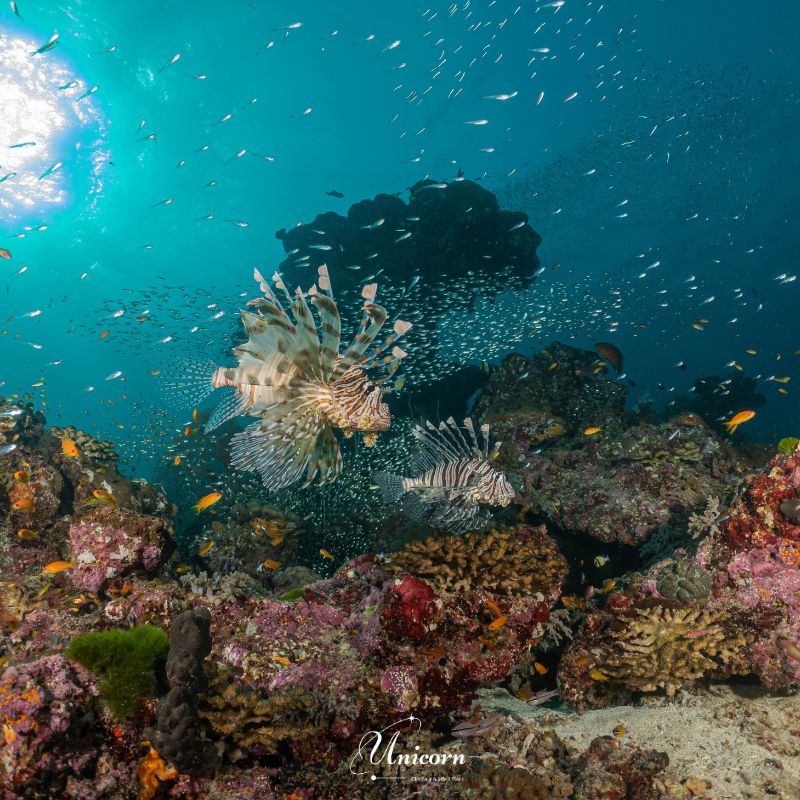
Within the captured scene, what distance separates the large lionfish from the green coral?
1339mm

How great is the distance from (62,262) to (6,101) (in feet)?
55.3

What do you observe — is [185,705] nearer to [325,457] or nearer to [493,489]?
[325,457]

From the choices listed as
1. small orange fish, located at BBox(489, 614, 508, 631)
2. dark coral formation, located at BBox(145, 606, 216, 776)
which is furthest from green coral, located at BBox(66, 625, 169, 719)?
small orange fish, located at BBox(489, 614, 508, 631)

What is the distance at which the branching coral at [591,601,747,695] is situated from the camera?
12.5 ft

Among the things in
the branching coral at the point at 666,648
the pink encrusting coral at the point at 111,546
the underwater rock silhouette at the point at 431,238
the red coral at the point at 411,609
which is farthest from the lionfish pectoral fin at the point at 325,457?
the underwater rock silhouette at the point at 431,238

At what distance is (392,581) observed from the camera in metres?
3.59

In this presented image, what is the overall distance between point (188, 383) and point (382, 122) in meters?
29.8

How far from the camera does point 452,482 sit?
4812 mm

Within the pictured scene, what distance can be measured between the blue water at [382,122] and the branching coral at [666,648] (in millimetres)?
12181

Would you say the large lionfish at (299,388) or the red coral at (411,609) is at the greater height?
the large lionfish at (299,388)

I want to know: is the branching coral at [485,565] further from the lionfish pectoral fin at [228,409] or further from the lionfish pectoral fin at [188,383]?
the lionfish pectoral fin at [188,383]

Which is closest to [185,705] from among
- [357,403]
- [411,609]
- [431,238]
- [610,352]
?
[411,609]

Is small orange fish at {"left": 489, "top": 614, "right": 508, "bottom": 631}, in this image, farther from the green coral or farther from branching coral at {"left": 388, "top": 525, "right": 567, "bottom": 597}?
the green coral

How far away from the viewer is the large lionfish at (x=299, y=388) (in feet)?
10.2
